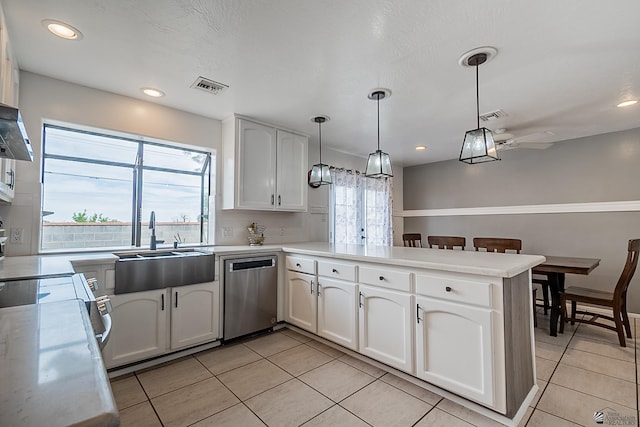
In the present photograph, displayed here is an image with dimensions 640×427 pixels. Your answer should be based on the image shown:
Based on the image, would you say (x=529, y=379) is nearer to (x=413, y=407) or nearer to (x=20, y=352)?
(x=413, y=407)

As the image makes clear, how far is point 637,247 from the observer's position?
2.85 metres

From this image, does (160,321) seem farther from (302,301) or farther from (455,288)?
(455,288)

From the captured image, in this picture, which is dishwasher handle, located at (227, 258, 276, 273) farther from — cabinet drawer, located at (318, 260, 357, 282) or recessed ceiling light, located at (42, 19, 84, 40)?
recessed ceiling light, located at (42, 19, 84, 40)

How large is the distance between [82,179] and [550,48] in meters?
3.90

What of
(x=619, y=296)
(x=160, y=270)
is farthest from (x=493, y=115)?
(x=160, y=270)

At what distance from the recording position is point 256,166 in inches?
135

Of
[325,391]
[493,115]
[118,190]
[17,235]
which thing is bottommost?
[325,391]

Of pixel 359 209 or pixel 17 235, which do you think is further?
pixel 359 209

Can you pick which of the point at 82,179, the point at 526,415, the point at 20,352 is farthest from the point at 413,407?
the point at 82,179

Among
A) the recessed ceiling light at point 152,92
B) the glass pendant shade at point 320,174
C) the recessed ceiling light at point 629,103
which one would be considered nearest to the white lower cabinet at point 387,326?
the glass pendant shade at point 320,174

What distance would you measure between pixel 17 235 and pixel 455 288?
3.24m

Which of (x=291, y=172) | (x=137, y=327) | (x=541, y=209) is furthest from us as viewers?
(x=541, y=209)

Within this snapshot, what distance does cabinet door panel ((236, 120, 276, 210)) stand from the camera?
10.9ft

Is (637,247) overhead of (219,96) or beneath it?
beneath
